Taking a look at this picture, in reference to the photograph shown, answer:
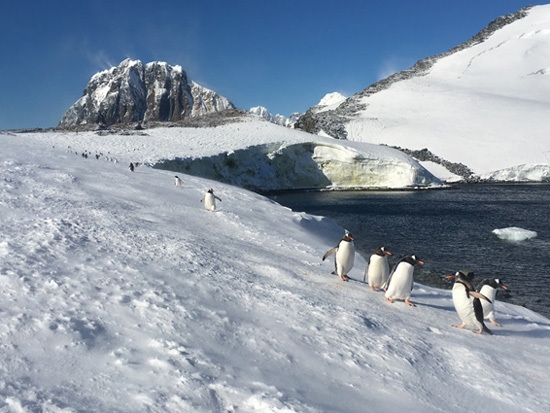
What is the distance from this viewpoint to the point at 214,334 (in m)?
5.45

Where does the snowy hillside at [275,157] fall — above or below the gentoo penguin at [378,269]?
above

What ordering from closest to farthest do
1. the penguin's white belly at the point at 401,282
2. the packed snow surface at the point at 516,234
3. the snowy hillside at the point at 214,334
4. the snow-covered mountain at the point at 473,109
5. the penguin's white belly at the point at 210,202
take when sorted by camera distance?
the snowy hillside at the point at 214,334 → the penguin's white belly at the point at 401,282 → the penguin's white belly at the point at 210,202 → the packed snow surface at the point at 516,234 → the snow-covered mountain at the point at 473,109

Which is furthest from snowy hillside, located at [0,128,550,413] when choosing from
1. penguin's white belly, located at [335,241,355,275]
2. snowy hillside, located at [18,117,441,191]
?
snowy hillside, located at [18,117,441,191]

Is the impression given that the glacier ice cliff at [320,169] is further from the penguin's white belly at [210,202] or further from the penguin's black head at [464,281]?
the penguin's black head at [464,281]

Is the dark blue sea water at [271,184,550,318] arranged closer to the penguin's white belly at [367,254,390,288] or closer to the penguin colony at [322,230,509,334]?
the penguin colony at [322,230,509,334]

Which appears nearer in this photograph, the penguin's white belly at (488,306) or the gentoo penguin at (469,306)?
the gentoo penguin at (469,306)

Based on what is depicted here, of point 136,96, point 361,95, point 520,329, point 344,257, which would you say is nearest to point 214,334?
point 344,257

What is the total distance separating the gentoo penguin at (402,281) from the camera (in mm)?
8469

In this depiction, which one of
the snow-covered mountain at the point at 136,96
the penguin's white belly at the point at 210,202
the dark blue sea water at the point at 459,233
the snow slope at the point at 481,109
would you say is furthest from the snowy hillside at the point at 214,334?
the snow-covered mountain at the point at 136,96

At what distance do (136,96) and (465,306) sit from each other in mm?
160138

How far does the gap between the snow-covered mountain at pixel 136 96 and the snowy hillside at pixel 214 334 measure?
15079 centimetres

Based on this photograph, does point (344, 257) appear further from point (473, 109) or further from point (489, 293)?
point (473, 109)

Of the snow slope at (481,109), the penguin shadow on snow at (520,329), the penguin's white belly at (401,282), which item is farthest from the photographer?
the snow slope at (481,109)

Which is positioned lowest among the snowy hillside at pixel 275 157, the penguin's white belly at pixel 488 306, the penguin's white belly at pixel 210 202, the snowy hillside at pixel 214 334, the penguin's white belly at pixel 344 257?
the snowy hillside at pixel 214 334
